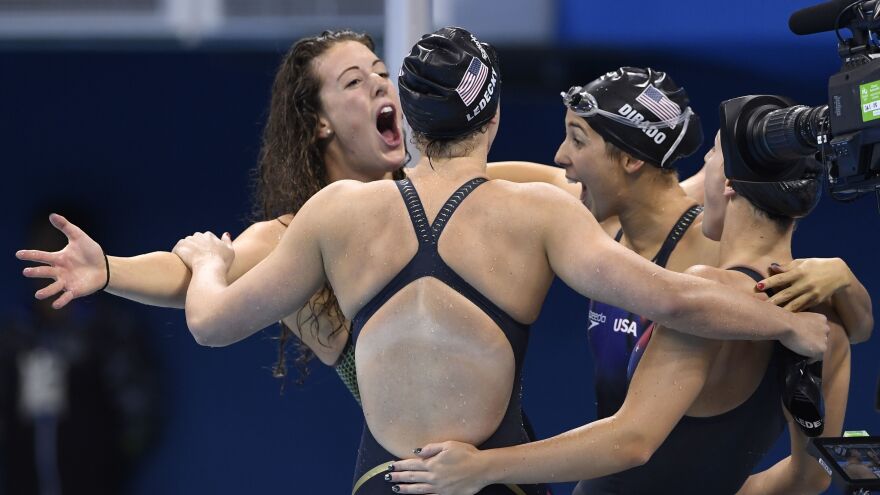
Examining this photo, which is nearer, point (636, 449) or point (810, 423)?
point (636, 449)

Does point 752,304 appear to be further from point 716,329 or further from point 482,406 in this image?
point 482,406

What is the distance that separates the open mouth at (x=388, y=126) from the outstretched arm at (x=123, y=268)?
1.75 ft

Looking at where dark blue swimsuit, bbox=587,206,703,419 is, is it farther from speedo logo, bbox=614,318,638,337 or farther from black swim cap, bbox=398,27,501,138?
black swim cap, bbox=398,27,501,138

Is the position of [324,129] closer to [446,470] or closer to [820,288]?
[446,470]

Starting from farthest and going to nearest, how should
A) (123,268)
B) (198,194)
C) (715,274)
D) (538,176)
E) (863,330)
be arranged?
(198,194) < (538,176) < (123,268) < (863,330) < (715,274)

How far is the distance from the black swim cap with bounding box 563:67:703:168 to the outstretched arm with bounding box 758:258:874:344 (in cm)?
81

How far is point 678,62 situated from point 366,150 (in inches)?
112

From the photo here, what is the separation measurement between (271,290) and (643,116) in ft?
4.58

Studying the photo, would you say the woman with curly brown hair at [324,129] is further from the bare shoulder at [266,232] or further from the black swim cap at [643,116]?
the black swim cap at [643,116]

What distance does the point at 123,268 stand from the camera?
3.27 meters

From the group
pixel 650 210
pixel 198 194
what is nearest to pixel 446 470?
pixel 650 210

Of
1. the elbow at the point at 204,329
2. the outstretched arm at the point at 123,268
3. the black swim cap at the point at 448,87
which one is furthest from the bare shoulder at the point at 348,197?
the outstretched arm at the point at 123,268

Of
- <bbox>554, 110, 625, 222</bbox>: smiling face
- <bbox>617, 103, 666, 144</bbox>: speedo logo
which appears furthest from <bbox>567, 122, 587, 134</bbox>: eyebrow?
<bbox>617, 103, 666, 144</bbox>: speedo logo

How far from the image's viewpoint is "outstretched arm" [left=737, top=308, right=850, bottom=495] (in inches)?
122
